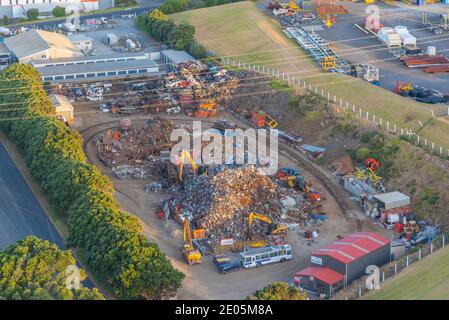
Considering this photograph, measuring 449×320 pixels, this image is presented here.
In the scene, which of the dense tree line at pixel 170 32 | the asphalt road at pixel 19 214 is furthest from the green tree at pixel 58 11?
the asphalt road at pixel 19 214

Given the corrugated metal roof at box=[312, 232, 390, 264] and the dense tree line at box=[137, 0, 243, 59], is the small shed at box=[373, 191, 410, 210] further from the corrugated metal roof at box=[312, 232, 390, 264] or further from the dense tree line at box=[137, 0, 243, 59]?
the dense tree line at box=[137, 0, 243, 59]

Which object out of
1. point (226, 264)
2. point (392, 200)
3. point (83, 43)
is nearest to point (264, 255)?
point (226, 264)

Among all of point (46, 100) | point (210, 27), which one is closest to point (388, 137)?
point (46, 100)

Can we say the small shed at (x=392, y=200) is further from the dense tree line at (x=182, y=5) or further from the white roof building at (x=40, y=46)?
the dense tree line at (x=182, y=5)

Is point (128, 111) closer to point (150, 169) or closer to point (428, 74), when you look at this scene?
point (150, 169)

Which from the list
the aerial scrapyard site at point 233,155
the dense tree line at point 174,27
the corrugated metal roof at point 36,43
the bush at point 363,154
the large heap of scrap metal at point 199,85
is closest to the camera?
the aerial scrapyard site at point 233,155
